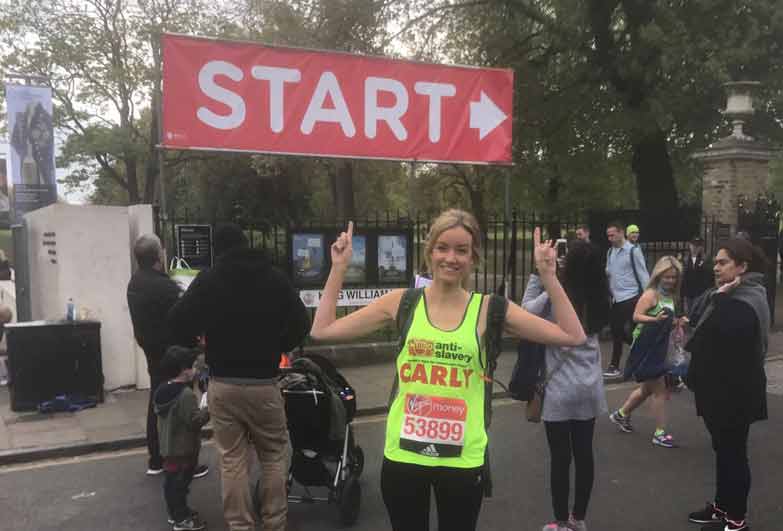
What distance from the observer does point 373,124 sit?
760 cm

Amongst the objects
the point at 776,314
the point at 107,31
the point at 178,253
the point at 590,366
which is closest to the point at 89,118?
the point at 107,31

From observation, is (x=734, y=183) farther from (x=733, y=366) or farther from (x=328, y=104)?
(x=733, y=366)

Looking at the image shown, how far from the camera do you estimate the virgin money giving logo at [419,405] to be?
226 cm

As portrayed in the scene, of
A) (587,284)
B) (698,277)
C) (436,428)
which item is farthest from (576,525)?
(698,277)

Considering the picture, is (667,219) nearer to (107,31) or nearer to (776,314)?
(776,314)

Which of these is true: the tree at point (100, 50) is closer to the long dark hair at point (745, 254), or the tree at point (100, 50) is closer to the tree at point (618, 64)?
the tree at point (618, 64)

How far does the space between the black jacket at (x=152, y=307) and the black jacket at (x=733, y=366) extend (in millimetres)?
3527

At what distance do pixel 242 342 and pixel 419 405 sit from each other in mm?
1412

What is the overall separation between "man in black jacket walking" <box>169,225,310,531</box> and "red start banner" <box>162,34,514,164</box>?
12.2 feet

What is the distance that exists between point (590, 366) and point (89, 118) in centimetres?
2611

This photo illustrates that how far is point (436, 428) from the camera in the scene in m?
2.24

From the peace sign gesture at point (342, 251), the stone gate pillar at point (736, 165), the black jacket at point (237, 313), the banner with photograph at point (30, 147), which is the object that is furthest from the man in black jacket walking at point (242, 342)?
the stone gate pillar at point (736, 165)

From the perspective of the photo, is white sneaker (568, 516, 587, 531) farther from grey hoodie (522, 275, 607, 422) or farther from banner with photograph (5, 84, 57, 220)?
banner with photograph (5, 84, 57, 220)

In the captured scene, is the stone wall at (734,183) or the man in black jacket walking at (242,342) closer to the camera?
the man in black jacket walking at (242,342)
